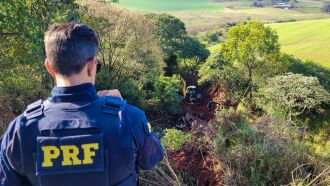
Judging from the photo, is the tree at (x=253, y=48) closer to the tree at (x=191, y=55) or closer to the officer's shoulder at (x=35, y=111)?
the tree at (x=191, y=55)

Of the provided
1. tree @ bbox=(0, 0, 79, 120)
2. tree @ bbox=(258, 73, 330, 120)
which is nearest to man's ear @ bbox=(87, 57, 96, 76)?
tree @ bbox=(0, 0, 79, 120)

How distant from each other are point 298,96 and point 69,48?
33.8 feet

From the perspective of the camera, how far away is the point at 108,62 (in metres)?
16.4

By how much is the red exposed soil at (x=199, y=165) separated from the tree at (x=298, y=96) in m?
5.15

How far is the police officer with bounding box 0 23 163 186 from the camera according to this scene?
183 centimetres

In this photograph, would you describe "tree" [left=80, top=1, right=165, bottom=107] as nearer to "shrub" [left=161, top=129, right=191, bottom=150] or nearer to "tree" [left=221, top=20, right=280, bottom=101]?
"tree" [left=221, top=20, right=280, bottom=101]

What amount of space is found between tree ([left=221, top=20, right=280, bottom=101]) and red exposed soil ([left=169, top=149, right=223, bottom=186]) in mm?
9082

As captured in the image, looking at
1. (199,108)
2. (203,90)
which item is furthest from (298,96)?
(203,90)

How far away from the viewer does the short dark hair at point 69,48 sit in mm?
1802

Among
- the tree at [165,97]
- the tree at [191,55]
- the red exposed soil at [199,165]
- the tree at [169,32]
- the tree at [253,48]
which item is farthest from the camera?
the tree at [191,55]

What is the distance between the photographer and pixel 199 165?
20.0 feet

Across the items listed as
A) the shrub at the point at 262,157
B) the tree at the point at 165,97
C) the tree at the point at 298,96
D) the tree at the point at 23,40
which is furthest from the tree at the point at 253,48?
the shrub at the point at 262,157

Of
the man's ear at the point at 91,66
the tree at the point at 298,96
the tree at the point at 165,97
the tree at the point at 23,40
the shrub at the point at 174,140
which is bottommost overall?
the tree at the point at 165,97

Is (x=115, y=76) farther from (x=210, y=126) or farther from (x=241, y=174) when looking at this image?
(x=241, y=174)
